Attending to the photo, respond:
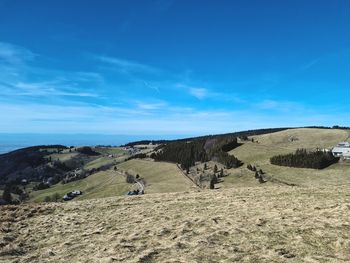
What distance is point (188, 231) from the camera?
1962cm

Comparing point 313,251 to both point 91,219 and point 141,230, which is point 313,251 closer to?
point 141,230

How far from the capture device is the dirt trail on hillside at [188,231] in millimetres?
15594

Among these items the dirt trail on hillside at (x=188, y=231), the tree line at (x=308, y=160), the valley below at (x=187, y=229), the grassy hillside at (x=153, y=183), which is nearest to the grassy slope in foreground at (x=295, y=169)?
the tree line at (x=308, y=160)

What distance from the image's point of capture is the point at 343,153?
112 meters

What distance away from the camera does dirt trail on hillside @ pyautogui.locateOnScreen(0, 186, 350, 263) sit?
15594mm

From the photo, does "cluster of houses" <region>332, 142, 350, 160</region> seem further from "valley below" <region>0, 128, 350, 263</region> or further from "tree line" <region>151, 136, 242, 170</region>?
"valley below" <region>0, 128, 350, 263</region>

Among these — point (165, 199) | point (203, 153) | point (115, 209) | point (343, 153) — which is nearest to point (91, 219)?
point (115, 209)

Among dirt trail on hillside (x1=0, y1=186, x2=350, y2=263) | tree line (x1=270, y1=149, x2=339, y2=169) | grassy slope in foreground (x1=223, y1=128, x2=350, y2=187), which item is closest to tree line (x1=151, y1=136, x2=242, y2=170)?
grassy slope in foreground (x1=223, y1=128, x2=350, y2=187)

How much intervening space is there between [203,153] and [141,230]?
145327 mm

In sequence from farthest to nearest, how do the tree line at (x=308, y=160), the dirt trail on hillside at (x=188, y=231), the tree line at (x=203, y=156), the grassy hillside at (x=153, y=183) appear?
the tree line at (x=203, y=156) → the tree line at (x=308, y=160) → the grassy hillside at (x=153, y=183) → the dirt trail on hillside at (x=188, y=231)

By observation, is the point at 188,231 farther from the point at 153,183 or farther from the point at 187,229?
the point at 153,183

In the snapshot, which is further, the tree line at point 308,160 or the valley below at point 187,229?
the tree line at point 308,160

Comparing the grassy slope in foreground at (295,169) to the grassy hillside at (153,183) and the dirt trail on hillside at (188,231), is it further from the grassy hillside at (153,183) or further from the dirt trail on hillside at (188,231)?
the dirt trail on hillside at (188,231)

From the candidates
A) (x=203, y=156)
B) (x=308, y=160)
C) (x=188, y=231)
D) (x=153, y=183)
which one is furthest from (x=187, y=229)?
(x=203, y=156)
